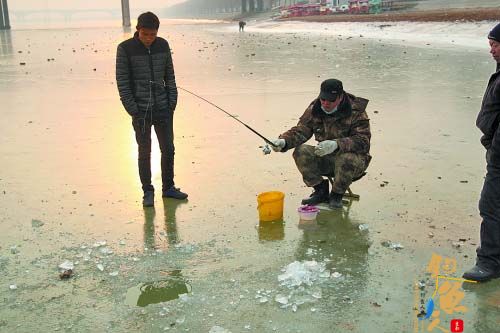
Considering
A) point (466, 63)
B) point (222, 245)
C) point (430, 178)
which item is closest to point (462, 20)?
point (466, 63)

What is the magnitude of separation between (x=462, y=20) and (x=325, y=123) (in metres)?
28.1

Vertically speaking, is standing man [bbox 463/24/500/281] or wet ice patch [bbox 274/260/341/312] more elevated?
standing man [bbox 463/24/500/281]

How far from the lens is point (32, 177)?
5980 millimetres

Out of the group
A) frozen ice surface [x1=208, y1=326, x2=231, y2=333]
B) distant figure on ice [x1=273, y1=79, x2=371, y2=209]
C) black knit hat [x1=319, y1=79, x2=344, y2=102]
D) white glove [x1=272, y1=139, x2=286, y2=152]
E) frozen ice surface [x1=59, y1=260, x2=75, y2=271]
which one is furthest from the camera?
white glove [x1=272, y1=139, x2=286, y2=152]

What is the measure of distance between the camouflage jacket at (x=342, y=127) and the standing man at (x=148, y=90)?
1.21 metres

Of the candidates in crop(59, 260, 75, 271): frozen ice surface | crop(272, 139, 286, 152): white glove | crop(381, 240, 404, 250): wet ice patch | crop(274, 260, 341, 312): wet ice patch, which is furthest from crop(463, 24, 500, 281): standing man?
crop(59, 260, 75, 271): frozen ice surface

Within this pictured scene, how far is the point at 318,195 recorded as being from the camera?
16.5 feet

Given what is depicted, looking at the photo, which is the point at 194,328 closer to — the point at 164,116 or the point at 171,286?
the point at 171,286

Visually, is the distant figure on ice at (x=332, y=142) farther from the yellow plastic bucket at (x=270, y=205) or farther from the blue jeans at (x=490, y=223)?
the blue jeans at (x=490, y=223)

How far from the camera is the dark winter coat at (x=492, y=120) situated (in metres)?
3.38

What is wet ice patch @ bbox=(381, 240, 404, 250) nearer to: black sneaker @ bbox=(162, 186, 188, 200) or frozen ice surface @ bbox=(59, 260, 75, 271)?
black sneaker @ bbox=(162, 186, 188, 200)

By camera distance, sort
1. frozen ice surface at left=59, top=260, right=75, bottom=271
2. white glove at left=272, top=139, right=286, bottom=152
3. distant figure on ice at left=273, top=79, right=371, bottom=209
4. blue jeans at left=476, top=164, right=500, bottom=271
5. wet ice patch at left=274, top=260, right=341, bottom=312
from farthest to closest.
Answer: white glove at left=272, top=139, right=286, bottom=152 < distant figure on ice at left=273, top=79, right=371, bottom=209 < frozen ice surface at left=59, top=260, right=75, bottom=271 < blue jeans at left=476, top=164, right=500, bottom=271 < wet ice patch at left=274, top=260, right=341, bottom=312

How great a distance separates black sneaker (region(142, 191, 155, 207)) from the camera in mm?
5098

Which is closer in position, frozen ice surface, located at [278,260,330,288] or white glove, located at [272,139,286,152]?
frozen ice surface, located at [278,260,330,288]
